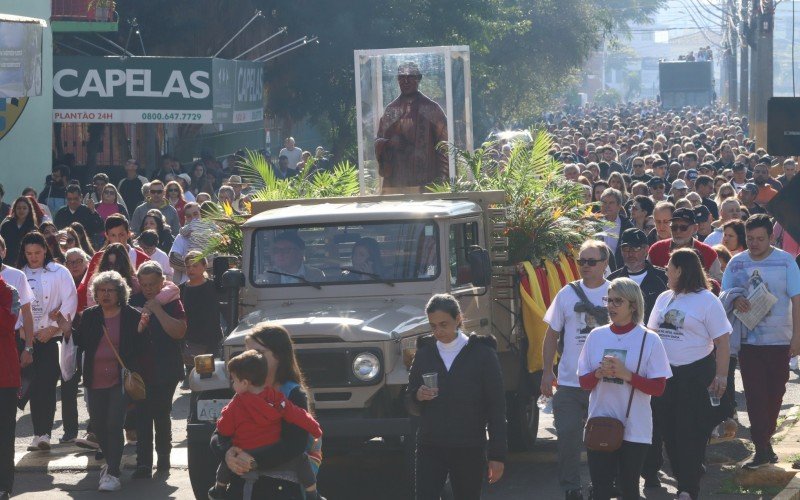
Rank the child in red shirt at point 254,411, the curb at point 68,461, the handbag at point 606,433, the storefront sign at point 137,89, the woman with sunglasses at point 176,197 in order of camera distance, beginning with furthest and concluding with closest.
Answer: the storefront sign at point 137,89
the woman with sunglasses at point 176,197
the curb at point 68,461
the handbag at point 606,433
the child in red shirt at point 254,411

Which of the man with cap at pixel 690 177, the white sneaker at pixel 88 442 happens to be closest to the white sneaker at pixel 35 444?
the white sneaker at pixel 88 442

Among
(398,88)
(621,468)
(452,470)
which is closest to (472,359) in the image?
(452,470)

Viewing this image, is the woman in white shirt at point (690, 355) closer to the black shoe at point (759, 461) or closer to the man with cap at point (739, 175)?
the black shoe at point (759, 461)

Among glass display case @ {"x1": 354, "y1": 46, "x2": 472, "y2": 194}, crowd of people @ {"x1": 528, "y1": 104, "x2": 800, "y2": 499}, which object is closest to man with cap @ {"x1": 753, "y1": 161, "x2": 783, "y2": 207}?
glass display case @ {"x1": 354, "y1": 46, "x2": 472, "y2": 194}

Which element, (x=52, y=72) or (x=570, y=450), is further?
(x=52, y=72)

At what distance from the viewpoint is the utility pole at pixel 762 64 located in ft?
119

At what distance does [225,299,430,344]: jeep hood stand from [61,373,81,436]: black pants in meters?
2.61

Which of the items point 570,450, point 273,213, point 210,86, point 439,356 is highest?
point 210,86

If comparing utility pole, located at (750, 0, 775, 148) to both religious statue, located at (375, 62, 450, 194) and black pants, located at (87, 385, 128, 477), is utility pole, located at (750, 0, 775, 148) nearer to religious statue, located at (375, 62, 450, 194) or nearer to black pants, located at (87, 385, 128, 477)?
religious statue, located at (375, 62, 450, 194)

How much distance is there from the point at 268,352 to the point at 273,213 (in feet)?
12.4

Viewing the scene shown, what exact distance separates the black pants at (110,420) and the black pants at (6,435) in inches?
38.3

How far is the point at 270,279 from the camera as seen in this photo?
10.1 m

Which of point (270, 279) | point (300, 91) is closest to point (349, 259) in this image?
point (270, 279)

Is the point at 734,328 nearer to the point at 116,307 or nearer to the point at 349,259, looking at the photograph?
the point at 349,259
